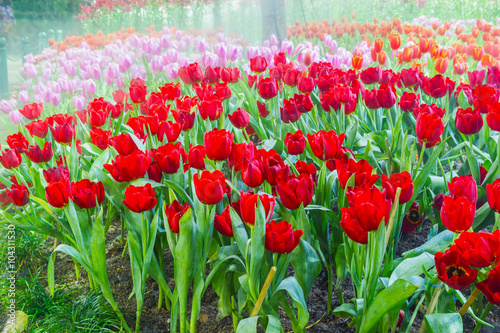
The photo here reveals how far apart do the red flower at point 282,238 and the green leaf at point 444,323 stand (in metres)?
0.32

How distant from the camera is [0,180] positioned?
1831 millimetres

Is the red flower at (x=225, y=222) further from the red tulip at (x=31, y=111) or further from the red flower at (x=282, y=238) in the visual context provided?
the red tulip at (x=31, y=111)

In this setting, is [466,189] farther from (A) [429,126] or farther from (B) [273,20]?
(B) [273,20]

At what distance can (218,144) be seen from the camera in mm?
1253

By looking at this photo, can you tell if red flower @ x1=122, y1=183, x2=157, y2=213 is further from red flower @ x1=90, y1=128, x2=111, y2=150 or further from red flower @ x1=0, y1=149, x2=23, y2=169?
red flower @ x1=0, y1=149, x2=23, y2=169

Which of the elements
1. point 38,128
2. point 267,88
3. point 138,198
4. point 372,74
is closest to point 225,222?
point 138,198

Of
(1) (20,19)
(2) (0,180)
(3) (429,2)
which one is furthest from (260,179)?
(3) (429,2)

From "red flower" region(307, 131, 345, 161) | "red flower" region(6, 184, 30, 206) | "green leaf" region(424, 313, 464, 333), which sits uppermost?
"red flower" region(307, 131, 345, 161)

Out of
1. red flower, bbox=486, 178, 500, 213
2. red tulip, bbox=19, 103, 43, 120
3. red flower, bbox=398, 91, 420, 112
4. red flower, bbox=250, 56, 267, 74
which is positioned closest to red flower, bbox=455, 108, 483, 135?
red flower, bbox=398, 91, 420, 112

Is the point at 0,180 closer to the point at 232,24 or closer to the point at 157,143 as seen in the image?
the point at 157,143

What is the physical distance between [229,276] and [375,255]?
19.7 inches

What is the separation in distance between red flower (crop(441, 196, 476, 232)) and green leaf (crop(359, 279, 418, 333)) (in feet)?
0.53

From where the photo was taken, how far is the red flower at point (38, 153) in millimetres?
1589

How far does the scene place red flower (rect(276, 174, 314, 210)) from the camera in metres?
1.04
